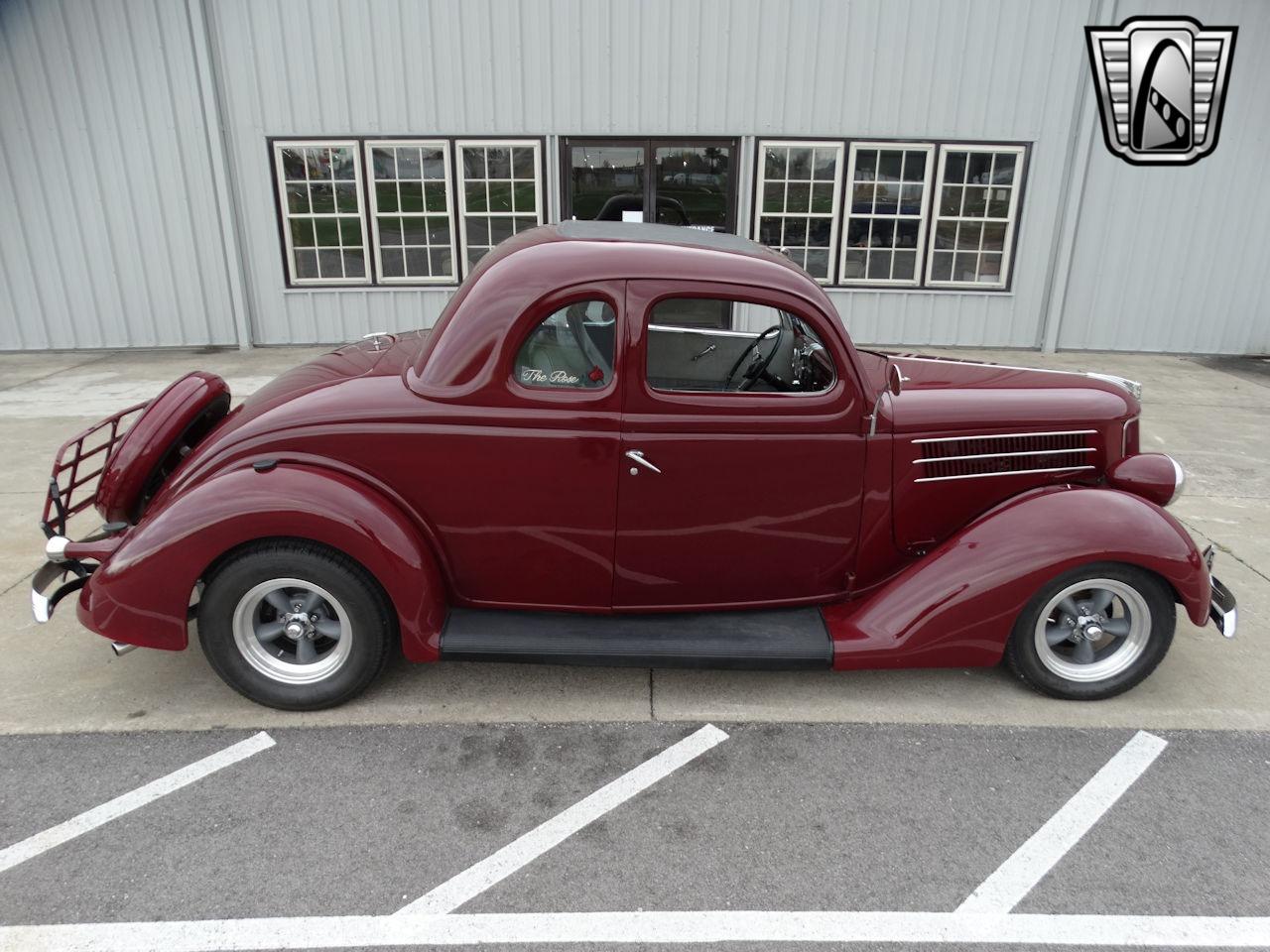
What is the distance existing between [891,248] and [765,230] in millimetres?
1609

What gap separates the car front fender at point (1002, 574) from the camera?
320cm

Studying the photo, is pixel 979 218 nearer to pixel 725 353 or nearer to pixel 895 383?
pixel 725 353

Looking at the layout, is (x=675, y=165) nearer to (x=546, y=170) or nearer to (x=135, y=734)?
(x=546, y=170)

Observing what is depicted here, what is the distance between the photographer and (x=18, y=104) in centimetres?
957

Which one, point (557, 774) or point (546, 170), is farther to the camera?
point (546, 170)

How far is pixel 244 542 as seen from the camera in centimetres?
313

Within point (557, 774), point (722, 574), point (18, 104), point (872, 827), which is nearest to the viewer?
point (872, 827)

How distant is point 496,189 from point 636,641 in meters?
8.08

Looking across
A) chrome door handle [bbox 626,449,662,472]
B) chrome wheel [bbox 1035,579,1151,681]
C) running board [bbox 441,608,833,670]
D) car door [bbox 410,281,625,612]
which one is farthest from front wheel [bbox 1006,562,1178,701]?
car door [bbox 410,281,625,612]

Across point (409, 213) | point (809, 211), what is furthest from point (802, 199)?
point (409, 213)

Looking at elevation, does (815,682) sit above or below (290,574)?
below

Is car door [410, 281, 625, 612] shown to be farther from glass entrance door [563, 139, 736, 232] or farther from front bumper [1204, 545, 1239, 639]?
glass entrance door [563, 139, 736, 232]

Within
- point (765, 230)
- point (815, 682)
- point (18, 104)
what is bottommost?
point (815, 682)

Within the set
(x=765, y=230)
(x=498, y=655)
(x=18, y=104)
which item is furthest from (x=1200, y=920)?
(x=18, y=104)
